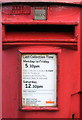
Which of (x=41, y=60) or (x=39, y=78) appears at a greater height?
(x=41, y=60)

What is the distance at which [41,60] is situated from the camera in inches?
111

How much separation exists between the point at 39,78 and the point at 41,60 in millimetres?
174

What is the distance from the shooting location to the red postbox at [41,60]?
9.07 ft

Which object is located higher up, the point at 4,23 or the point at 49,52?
the point at 4,23

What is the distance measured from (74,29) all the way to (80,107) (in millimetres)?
763

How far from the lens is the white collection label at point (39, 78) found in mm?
2824

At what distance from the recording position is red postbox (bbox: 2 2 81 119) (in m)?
2.76

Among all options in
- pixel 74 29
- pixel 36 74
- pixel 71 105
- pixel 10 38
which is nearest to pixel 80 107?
pixel 71 105

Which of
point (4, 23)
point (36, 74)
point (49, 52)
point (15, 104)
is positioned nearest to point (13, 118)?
point (15, 104)

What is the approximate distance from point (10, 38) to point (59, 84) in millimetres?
638

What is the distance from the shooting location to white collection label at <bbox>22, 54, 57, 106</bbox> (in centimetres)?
282

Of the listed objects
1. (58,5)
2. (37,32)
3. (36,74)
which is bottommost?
(36,74)

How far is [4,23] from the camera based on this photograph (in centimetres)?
276

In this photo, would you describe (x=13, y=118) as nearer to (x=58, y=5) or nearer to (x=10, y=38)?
(x=10, y=38)
